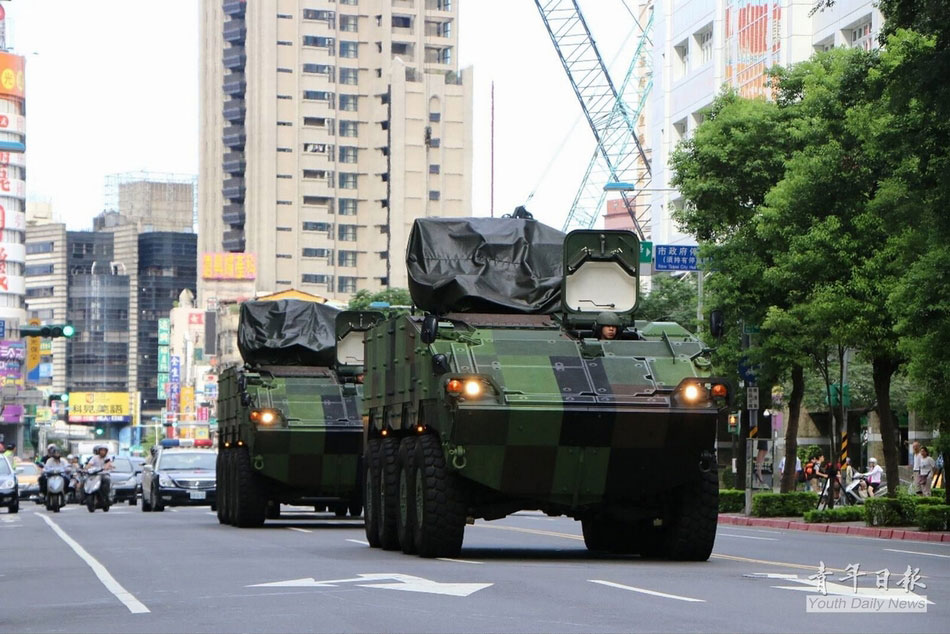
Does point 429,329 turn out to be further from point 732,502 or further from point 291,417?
point 732,502

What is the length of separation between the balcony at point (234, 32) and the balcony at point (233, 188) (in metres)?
11.9

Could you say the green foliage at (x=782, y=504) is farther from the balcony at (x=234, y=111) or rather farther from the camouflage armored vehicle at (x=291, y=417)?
the balcony at (x=234, y=111)

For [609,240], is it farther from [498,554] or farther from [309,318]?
[309,318]

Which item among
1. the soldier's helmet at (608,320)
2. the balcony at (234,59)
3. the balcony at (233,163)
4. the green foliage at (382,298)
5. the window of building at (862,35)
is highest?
the balcony at (234,59)

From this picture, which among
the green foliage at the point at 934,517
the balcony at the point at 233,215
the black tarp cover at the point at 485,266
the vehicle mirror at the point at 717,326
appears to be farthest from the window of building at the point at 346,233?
the black tarp cover at the point at 485,266

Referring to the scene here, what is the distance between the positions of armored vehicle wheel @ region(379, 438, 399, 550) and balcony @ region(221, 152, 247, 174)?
14098 centimetres

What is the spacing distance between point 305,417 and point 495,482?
10266 mm

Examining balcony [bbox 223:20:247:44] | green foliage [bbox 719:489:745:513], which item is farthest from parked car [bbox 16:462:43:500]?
balcony [bbox 223:20:247:44]

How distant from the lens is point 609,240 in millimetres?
18891

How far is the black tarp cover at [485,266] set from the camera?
19.9 m

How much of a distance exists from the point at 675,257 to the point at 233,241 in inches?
4758

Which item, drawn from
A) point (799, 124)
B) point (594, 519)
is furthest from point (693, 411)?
point (799, 124)

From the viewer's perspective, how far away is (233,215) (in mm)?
161750

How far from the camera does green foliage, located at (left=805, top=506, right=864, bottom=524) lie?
3550 cm
